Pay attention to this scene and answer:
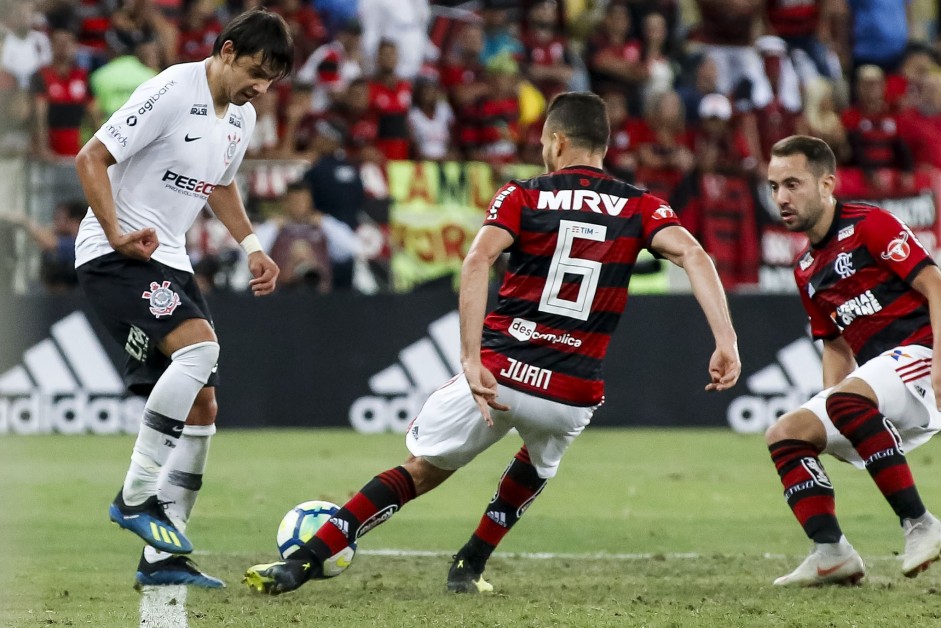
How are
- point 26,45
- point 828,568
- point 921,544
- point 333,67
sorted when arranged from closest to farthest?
point 921,544, point 828,568, point 26,45, point 333,67

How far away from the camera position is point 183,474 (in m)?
6.41

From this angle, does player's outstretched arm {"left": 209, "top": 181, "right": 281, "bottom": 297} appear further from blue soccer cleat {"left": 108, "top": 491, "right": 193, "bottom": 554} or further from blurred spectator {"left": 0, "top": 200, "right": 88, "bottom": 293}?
blurred spectator {"left": 0, "top": 200, "right": 88, "bottom": 293}

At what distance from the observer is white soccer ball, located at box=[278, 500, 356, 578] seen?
578 centimetres

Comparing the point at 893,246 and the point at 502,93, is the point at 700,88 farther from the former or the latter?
the point at 893,246

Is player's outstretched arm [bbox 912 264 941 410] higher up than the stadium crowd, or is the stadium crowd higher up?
player's outstretched arm [bbox 912 264 941 410]

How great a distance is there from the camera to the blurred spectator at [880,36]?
19312 mm

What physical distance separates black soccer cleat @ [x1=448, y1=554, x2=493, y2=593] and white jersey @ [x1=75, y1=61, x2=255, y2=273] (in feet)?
5.69

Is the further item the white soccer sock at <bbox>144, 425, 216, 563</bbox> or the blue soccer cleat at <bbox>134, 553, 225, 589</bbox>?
the white soccer sock at <bbox>144, 425, 216, 563</bbox>

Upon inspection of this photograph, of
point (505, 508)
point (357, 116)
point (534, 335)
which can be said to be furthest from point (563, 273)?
point (357, 116)

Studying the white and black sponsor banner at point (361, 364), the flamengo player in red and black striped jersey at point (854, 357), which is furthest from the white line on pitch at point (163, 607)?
the white and black sponsor banner at point (361, 364)

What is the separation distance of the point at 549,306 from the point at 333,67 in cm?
1094

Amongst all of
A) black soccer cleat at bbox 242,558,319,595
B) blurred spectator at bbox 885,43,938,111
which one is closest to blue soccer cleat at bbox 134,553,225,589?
black soccer cleat at bbox 242,558,319,595

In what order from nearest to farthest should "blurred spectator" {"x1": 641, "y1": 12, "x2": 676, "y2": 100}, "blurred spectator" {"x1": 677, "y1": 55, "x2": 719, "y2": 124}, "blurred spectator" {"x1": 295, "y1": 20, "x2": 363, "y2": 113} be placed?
1. "blurred spectator" {"x1": 295, "y1": 20, "x2": 363, "y2": 113}
2. "blurred spectator" {"x1": 677, "y1": 55, "x2": 719, "y2": 124}
3. "blurred spectator" {"x1": 641, "y1": 12, "x2": 676, "y2": 100}

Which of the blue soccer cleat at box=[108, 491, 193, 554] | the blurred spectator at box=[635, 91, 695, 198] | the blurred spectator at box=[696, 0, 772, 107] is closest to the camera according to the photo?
the blue soccer cleat at box=[108, 491, 193, 554]
